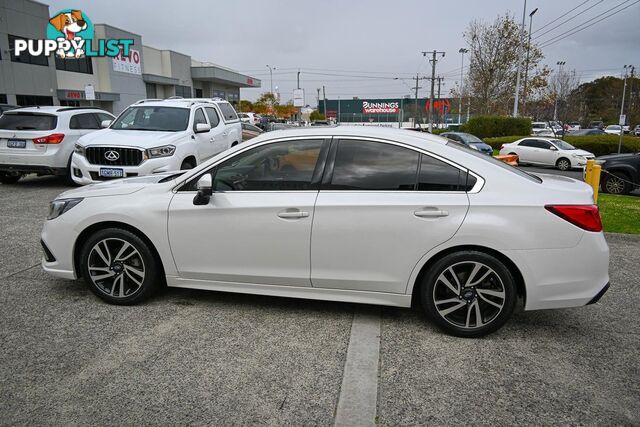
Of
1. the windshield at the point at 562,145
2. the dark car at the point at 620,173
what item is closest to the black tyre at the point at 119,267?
the dark car at the point at 620,173

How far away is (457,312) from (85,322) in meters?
3.07

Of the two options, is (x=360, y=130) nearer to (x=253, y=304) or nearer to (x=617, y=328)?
(x=253, y=304)

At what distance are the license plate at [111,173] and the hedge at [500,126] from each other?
3235 cm

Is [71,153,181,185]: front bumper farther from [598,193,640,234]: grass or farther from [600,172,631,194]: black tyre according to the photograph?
[600,172,631,194]: black tyre

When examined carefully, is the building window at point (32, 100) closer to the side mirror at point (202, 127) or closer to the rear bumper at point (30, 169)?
the rear bumper at point (30, 169)

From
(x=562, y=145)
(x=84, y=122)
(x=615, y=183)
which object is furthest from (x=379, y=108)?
(x=84, y=122)

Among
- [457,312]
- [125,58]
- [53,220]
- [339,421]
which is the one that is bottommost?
[339,421]

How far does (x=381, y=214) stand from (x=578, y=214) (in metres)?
1.44

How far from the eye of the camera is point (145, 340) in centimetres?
360

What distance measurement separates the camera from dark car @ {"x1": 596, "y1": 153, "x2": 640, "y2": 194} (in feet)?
42.1

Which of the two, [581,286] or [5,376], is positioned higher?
[581,286]

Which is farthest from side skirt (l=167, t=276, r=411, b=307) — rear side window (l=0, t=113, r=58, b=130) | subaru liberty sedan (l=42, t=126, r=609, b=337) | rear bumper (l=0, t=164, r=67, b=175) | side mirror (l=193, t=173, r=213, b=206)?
rear side window (l=0, t=113, r=58, b=130)

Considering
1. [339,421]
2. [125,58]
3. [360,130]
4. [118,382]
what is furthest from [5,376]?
[125,58]

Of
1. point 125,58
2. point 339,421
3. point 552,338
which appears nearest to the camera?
point 339,421
